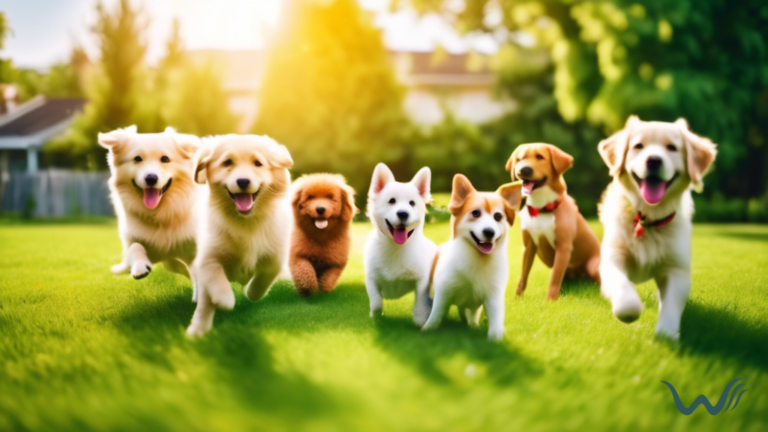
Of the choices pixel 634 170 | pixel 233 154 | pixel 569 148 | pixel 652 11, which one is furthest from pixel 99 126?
pixel 634 170

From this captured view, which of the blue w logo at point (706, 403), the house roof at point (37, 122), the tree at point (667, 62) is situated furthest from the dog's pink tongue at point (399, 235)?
the house roof at point (37, 122)

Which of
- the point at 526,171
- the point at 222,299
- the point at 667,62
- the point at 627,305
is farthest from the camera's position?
A: the point at 667,62

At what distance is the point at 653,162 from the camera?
3.62 meters

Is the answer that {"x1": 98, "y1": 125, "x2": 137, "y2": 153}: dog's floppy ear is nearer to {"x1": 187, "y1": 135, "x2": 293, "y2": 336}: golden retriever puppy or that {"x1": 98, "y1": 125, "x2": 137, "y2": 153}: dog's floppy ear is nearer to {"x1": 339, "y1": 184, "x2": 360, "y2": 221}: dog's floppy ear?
{"x1": 187, "y1": 135, "x2": 293, "y2": 336}: golden retriever puppy

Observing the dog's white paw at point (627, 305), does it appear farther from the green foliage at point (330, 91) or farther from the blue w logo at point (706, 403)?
the green foliage at point (330, 91)

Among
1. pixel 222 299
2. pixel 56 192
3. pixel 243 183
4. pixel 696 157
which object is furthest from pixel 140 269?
pixel 56 192

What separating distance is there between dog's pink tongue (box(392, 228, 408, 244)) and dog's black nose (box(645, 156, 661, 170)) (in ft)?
5.36

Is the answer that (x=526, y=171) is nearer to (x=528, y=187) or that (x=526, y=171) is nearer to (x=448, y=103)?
(x=528, y=187)

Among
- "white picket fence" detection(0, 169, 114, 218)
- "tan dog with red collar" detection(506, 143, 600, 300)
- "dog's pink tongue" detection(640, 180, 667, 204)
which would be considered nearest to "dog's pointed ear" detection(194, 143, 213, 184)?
"tan dog with red collar" detection(506, 143, 600, 300)

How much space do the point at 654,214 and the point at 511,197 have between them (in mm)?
935

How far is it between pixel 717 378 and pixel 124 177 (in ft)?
13.7

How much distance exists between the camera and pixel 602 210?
446cm

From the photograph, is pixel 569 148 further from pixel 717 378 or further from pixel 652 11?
pixel 717 378

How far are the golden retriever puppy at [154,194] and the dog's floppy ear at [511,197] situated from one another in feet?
7.57
